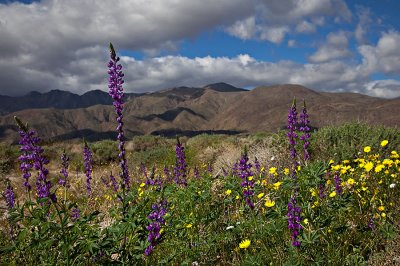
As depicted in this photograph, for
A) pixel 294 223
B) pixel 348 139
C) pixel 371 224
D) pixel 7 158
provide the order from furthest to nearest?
1. pixel 7 158
2. pixel 348 139
3. pixel 371 224
4. pixel 294 223

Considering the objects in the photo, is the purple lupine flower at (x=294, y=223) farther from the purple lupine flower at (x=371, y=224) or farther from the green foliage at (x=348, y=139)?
the green foliage at (x=348, y=139)

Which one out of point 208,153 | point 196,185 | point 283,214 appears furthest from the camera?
point 208,153

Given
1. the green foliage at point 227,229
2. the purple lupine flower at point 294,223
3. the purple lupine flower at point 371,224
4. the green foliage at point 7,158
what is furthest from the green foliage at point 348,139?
the green foliage at point 7,158

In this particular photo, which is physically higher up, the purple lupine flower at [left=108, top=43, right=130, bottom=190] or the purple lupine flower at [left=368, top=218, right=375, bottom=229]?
the purple lupine flower at [left=108, top=43, right=130, bottom=190]

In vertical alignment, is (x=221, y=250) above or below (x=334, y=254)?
below

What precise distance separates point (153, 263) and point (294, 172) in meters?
2.35

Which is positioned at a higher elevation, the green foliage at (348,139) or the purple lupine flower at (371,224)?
the green foliage at (348,139)

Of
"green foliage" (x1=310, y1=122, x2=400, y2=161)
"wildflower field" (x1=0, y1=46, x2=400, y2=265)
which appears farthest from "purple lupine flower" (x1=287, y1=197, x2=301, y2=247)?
"green foliage" (x1=310, y1=122, x2=400, y2=161)

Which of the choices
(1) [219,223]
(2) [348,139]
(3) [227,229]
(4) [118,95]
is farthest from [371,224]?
(2) [348,139]

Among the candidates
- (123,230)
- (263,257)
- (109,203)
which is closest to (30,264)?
(123,230)

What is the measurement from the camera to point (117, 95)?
173 inches

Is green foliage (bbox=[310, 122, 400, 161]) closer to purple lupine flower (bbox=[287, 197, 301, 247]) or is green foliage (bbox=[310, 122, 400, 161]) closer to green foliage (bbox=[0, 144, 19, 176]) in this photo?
purple lupine flower (bbox=[287, 197, 301, 247])

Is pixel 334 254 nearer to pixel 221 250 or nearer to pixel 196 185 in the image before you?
pixel 221 250

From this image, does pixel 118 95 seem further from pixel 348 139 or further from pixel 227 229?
pixel 348 139
